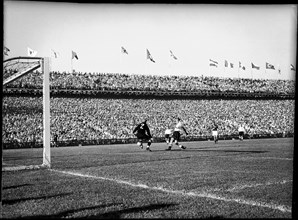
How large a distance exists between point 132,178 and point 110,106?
35.3 meters

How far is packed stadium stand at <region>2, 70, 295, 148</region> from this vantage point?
37.3m

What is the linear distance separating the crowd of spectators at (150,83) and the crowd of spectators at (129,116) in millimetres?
2636

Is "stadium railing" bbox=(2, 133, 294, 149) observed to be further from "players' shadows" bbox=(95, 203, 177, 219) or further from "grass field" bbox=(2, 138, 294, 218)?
"players' shadows" bbox=(95, 203, 177, 219)

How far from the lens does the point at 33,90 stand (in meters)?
44.9

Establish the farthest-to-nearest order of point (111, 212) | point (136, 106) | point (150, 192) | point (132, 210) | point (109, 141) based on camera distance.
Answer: point (136, 106) < point (109, 141) < point (150, 192) < point (132, 210) < point (111, 212)

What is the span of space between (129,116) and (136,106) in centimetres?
417

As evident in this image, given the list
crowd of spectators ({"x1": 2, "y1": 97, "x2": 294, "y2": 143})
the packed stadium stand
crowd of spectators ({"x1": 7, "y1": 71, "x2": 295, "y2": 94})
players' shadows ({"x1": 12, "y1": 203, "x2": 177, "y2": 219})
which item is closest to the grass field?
players' shadows ({"x1": 12, "y1": 203, "x2": 177, "y2": 219})

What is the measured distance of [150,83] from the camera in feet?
175

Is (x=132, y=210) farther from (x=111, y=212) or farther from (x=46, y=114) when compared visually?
(x=46, y=114)

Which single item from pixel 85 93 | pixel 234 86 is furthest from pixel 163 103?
pixel 234 86

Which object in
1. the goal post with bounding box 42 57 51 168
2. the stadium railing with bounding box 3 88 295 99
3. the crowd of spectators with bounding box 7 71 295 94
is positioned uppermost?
the crowd of spectators with bounding box 7 71 295 94

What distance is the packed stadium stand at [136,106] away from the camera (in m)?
37.3

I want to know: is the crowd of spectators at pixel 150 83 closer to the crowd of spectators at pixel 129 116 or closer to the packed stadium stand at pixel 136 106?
the packed stadium stand at pixel 136 106

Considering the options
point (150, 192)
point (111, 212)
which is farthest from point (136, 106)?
point (111, 212)
